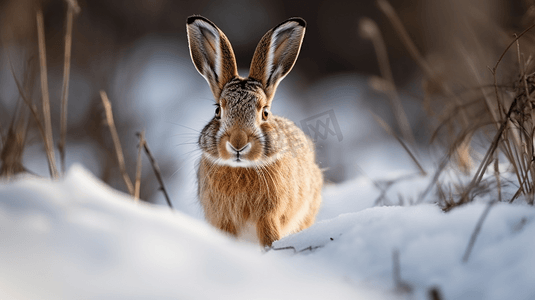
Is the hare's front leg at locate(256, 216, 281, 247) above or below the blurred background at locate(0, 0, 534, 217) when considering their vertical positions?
below

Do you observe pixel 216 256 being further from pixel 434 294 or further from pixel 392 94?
pixel 392 94

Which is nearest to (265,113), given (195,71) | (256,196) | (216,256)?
(256,196)

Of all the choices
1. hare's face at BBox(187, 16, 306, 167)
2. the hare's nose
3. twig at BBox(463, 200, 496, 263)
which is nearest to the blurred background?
hare's face at BBox(187, 16, 306, 167)

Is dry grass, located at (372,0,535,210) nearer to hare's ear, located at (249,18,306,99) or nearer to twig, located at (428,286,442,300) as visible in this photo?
twig, located at (428,286,442,300)

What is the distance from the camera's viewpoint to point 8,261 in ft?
3.93

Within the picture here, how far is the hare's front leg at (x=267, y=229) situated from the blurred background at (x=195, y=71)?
2207mm

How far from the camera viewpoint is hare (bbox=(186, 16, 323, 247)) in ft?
10.0

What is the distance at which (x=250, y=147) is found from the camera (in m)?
2.93

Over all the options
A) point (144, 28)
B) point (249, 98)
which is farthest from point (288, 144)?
point (144, 28)

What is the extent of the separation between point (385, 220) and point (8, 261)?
1.27 m

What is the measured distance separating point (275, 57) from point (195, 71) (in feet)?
18.8

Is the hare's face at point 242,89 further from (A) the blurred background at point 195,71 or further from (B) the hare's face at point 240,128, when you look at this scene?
(A) the blurred background at point 195,71

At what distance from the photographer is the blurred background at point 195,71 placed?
21.6 ft

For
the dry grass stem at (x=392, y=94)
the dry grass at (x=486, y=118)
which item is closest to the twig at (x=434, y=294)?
the dry grass at (x=486, y=118)
